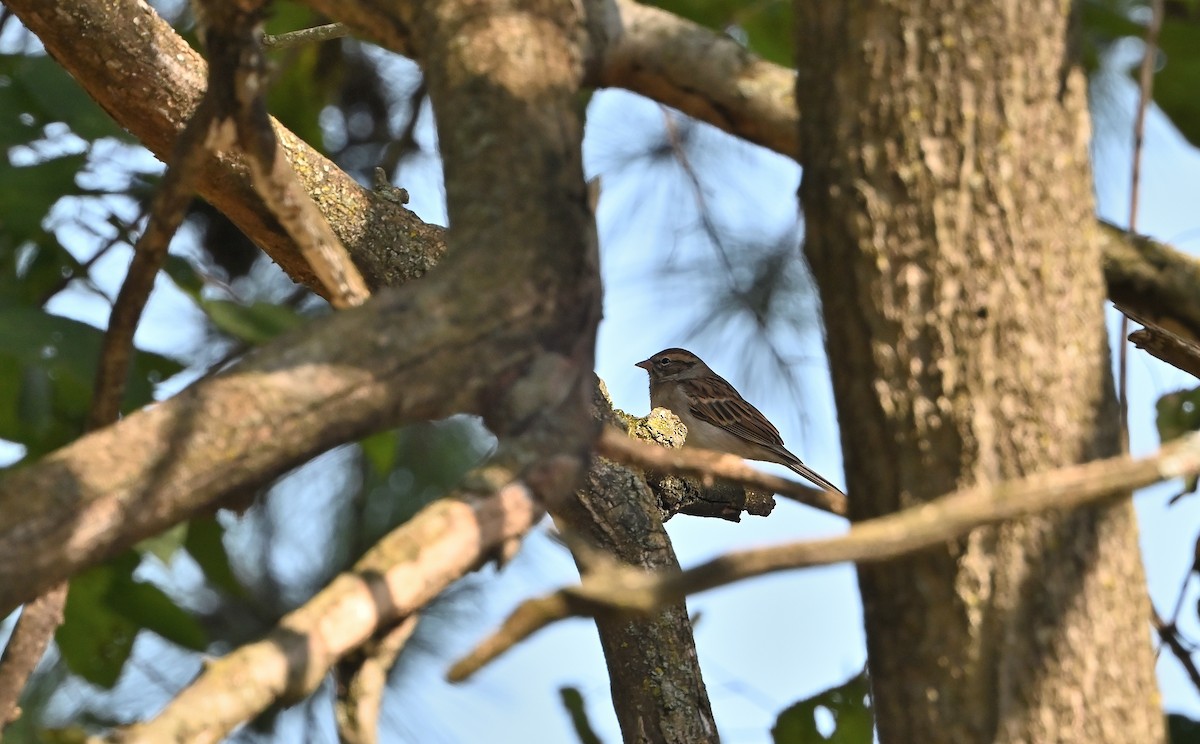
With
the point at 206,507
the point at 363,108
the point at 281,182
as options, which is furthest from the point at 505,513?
the point at 363,108

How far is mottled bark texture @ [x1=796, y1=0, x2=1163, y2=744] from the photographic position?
1.34 m

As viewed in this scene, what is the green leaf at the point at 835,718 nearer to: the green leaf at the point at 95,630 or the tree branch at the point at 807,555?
the tree branch at the point at 807,555

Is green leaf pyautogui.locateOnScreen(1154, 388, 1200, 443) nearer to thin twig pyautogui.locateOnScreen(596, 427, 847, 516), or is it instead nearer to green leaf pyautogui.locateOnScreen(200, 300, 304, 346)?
thin twig pyautogui.locateOnScreen(596, 427, 847, 516)

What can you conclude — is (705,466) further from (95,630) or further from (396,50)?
(95,630)

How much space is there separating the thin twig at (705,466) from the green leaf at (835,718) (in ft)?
1.81

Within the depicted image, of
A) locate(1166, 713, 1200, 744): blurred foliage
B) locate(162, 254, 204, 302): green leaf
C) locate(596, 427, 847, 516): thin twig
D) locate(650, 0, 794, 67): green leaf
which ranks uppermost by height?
locate(162, 254, 204, 302): green leaf

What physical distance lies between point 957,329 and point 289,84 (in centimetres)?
287

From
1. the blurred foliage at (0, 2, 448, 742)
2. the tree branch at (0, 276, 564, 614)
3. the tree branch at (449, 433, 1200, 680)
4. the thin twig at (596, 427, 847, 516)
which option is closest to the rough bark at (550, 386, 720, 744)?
the blurred foliage at (0, 2, 448, 742)

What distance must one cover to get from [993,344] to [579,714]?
941mm

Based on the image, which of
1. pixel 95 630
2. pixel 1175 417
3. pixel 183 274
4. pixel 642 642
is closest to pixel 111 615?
pixel 95 630

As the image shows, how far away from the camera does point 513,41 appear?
57.1 inches

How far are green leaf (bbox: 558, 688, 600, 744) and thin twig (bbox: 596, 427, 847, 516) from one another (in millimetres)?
516

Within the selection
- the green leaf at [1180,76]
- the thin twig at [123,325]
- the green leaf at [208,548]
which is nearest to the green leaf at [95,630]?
the green leaf at [208,548]

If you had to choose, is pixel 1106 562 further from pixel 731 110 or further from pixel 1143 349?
pixel 1143 349
